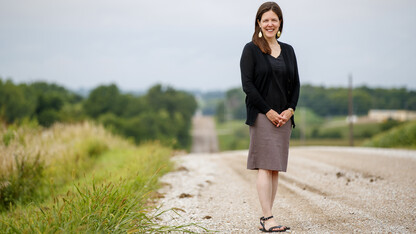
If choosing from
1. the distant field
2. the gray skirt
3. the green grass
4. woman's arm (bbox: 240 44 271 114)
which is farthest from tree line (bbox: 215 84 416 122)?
woman's arm (bbox: 240 44 271 114)

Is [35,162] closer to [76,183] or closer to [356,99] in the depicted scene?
[76,183]

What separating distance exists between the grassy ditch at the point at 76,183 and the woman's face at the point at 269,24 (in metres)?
1.65

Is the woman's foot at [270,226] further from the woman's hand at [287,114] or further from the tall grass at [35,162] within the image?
the tall grass at [35,162]

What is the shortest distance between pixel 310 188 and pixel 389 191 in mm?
A: 1021

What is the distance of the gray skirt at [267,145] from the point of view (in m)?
3.48

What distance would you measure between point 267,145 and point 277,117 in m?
0.27

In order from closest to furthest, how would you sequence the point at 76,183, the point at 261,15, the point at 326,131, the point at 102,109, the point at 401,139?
1. the point at 261,15
2. the point at 76,183
3. the point at 401,139
4. the point at 326,131
5. the point at 102,109

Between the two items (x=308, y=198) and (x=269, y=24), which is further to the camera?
(x=308, y=198)

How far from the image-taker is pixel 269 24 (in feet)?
11.4

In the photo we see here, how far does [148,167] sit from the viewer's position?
20.7ft

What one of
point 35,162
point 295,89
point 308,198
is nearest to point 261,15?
point 295,89

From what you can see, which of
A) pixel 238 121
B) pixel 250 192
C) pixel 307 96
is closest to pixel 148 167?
pixel 250 192

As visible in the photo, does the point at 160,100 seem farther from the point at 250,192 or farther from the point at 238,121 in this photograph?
the point at 250,192

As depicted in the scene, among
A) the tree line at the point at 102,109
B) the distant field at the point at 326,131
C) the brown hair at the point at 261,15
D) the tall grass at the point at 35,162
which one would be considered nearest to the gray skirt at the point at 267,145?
the brown hair at the point at 261,15
